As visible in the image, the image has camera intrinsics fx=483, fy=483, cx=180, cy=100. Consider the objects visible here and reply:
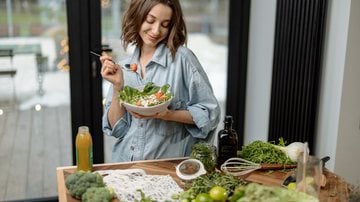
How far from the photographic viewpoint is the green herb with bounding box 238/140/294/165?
212cm

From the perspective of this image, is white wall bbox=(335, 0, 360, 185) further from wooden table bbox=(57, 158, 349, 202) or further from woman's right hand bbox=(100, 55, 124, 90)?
woman's right hand bbox=(100, 55, 124, 90)

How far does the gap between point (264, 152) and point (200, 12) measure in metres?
1.69

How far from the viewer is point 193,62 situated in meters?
2.17

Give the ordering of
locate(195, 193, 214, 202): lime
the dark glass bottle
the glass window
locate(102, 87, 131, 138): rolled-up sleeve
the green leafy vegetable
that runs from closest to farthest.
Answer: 1. the green leafy vegetable
2. locate(195, 193, 214, 202): lime
3. the dark glass bottle
4. locate(102, 87, 131, 138): rolled-up sleeve
5. the glass window

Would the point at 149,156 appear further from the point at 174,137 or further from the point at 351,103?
the point at 351,103

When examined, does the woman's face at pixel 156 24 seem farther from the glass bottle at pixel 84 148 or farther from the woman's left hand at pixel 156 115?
the glass bottle at pixel 84 148

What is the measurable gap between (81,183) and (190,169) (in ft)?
1.50

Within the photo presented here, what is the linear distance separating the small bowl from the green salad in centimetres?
28

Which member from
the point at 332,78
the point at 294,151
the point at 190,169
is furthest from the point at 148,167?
the point at 332,78

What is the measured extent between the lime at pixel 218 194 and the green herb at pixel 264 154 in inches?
20.2

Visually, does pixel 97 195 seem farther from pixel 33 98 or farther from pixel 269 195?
pixel 33 98

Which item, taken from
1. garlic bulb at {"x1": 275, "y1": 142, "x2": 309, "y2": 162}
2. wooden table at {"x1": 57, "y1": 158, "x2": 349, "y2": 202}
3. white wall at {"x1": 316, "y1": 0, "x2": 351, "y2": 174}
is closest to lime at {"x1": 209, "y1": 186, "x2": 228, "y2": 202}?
wooden table at {"x1": 57, "y1": 158, "x2": 349, "y2": 202}

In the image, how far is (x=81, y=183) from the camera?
176 cm

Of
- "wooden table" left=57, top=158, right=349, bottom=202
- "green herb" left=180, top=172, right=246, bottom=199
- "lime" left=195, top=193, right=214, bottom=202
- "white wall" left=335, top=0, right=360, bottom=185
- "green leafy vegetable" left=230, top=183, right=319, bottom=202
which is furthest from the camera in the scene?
"white wall" left=335, top=0, right=360, bottom=185
